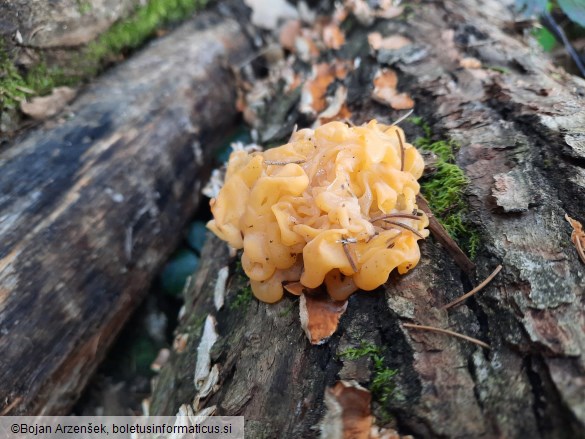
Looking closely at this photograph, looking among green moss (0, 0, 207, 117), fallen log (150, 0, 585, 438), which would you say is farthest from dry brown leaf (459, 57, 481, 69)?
green moss (0, 0, 207, 117)

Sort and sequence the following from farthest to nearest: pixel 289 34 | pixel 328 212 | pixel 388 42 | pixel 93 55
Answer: pixel 289 34 < pixel 93 55 < pixel 388 42 < pixel 328 212

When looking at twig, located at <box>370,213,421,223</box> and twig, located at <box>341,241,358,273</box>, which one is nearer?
twig, located at <box>341,241,358,273</box>

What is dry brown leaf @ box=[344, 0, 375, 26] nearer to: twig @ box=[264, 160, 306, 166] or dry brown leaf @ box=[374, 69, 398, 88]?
dry brown leaf @ box=[374, 69, 398, 88]

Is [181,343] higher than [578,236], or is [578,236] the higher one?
[578,236]

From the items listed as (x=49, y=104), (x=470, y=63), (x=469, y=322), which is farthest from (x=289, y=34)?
(x=469, y=322)

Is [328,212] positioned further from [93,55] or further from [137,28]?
[137,28]

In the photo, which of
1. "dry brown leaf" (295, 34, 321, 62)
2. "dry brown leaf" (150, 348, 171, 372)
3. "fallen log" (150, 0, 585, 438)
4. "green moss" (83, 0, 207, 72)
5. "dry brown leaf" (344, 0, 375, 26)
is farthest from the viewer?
"dry brown leaf" (295, 34, 321, 62)

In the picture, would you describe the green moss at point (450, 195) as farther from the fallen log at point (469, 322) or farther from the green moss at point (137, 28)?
the green moss at point (137, 28)
